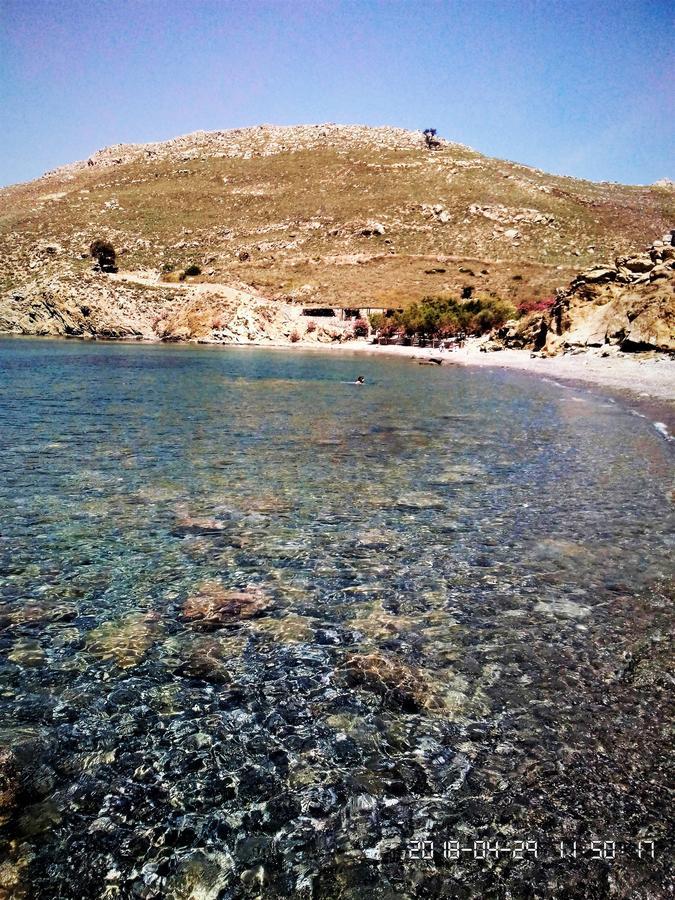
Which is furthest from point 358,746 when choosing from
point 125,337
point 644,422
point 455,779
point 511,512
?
point 125,337

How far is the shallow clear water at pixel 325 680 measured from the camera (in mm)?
3486

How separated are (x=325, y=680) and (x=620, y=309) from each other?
47.8 metres

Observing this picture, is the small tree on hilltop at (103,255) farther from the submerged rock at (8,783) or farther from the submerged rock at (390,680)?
the submerged rock at (8,783)

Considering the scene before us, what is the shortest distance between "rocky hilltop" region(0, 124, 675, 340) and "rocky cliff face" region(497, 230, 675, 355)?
33.6 m

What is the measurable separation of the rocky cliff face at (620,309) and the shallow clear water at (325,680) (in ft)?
107

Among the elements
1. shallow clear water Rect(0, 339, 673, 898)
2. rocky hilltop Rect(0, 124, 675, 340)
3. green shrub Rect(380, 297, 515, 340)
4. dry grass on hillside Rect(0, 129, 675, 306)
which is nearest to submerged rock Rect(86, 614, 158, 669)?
shallow clear water Rect(0, 339, 673, 898)

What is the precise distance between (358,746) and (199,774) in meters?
1.19

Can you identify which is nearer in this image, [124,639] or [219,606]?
[124,639]

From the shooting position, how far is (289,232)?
119 meters

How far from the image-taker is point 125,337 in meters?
79.1

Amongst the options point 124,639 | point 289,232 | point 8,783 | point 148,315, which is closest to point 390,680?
point 124,639

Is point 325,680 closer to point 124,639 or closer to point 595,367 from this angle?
point 124,639

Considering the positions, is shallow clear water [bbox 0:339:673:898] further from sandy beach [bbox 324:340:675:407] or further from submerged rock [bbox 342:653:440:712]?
sandy beach [bbox 324:340:675:407]

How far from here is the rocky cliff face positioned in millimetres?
39656
